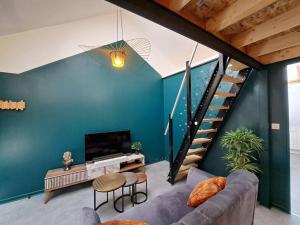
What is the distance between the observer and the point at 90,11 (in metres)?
3.11

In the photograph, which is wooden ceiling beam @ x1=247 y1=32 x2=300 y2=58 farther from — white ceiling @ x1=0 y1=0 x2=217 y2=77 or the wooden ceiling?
white ceiling @ x1=0 y1=0 x2=217 y2=77

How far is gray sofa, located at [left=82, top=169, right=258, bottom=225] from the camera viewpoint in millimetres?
1063

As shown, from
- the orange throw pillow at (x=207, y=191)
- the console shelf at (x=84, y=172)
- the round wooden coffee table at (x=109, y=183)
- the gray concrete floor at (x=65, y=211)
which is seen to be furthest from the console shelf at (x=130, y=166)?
the orange throw pillow at (x=207, y=191)

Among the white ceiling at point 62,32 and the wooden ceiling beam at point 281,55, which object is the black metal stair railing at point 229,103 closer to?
the wooden ceiling beam at point 281,55

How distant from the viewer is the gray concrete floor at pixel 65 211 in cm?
216

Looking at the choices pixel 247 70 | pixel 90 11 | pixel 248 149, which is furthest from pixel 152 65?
pixel 248 149

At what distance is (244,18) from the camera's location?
1351mm

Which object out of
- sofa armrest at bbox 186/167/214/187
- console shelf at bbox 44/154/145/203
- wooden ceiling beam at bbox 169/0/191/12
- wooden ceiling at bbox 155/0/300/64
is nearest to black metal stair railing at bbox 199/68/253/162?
wooden ceiling at bbox 155/0/300/64

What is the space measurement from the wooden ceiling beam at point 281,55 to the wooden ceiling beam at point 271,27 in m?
A: 0.79

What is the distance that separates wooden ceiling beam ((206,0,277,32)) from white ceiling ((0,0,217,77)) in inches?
81.9

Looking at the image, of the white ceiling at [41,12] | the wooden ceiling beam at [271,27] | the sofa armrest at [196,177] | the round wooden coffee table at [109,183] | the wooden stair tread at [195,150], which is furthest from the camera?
the wooden stair tread at [195,150]

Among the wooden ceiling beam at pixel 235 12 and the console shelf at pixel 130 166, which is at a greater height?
the wooden ceiling beam at pixel 235 12

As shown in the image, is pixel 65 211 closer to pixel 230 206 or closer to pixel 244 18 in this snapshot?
pixel 230 206

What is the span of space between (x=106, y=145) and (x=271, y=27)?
11.4ft
